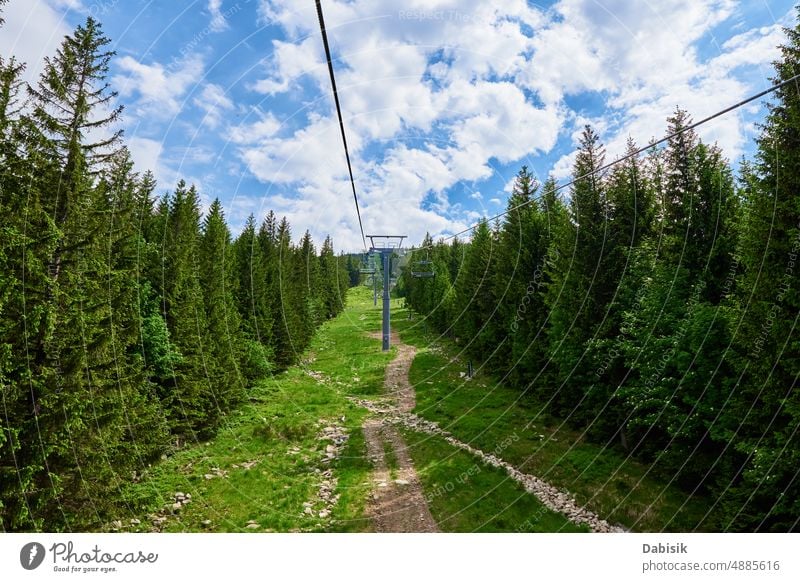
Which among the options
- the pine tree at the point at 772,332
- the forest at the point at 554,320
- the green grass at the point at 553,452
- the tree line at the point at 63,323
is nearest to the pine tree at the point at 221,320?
the forest at the point at 554,320

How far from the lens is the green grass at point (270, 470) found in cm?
1208

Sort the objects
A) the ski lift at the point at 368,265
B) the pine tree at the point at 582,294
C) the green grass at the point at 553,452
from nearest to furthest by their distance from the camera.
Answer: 1. the green grass at the point at 553,452
2. the pine tree at the point at 582,294
3. the ski lift at the point at 368,265

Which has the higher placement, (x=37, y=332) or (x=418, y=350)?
(x=37, y=332)

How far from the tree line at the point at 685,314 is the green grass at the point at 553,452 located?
2.29 feet

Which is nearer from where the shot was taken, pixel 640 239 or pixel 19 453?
pixel 19 453

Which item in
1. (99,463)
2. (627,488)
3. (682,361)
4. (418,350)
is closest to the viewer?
(99,463)

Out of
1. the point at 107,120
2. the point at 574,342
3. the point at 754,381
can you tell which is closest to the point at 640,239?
the point at 574,342

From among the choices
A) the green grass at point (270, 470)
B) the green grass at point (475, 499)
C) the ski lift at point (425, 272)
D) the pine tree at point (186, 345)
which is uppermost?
the ski lift at point (425, 272)

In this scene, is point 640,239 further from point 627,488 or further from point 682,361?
point 627,488

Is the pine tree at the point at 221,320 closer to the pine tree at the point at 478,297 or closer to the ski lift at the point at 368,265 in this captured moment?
the ski lift at the point at 368,265

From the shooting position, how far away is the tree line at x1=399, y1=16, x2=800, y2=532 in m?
8.17

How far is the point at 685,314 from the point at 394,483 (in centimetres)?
1155

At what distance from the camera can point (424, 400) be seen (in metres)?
24.8

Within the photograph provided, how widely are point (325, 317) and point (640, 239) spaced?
199ft
